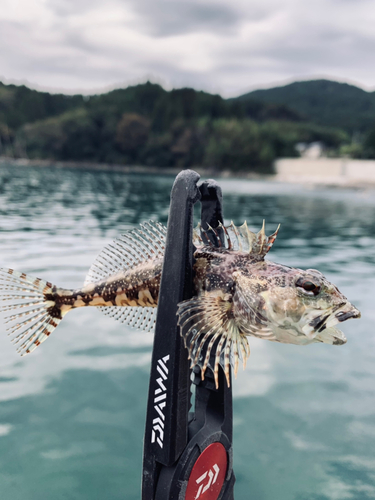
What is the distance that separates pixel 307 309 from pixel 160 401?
0.90 m

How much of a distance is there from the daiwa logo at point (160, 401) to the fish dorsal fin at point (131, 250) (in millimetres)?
570

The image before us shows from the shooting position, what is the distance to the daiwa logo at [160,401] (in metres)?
2.22

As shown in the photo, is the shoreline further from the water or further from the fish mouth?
the fish mouth

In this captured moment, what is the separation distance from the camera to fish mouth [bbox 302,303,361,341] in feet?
6.12

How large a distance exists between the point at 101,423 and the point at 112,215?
19.5 m

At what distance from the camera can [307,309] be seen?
6.15 feet

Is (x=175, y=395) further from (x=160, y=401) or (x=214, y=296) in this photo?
(x=214, y=296)

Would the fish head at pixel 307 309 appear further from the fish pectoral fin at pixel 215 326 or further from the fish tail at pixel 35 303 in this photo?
the fish tail at pixel 35 303

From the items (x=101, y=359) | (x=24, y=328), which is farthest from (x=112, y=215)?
(x=24, y=328)

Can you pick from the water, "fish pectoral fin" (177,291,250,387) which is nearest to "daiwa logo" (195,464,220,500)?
"fish pectoral fin" (177,291,250,387)

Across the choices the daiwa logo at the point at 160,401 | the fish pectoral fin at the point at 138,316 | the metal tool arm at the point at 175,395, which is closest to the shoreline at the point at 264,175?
the fish pectoral fin at the point at 138,316

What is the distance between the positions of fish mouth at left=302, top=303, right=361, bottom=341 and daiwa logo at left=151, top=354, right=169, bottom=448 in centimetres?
72

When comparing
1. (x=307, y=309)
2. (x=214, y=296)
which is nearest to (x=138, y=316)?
(x=214, y=296)

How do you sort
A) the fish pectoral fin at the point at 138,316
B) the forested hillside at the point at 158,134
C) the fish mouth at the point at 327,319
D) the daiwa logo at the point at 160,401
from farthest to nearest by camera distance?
the forested hillside at the point at 158,134
the fish pectoral fin at the point at 138,316
the daiwa logo at the point at 160,401
the fish mouth at the point at 327,319
